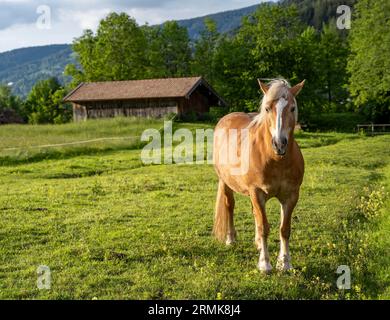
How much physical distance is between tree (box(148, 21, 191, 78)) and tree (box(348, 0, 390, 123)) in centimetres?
2699

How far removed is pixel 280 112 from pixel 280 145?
442 mm

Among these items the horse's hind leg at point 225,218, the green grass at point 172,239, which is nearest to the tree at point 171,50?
the green grass at point 172,239

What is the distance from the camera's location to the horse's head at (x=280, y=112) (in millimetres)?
6223

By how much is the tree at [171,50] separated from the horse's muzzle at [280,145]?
61.1 metres

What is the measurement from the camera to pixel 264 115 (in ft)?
22.7

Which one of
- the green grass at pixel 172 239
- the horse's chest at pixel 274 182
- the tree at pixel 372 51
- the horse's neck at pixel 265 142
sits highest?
the tree at pixel 372 51

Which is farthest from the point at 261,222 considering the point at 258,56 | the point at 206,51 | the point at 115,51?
the point at 206,51

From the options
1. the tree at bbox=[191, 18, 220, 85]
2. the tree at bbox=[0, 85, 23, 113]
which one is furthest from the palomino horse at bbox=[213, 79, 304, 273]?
the tree at bbox=[0, 85, 23, 113]

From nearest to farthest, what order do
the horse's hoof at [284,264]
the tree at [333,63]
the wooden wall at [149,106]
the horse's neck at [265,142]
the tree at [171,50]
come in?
the horse's neck at [265,142] → the horse's hoof at [284,264] → the wooden wall at [149,106] → the tree at [333,63] → the tree at [171,50]

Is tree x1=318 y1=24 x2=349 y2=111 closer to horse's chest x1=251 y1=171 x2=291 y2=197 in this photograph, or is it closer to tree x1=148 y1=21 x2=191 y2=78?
tree x1=148 y1=21 x2=191 y2=78

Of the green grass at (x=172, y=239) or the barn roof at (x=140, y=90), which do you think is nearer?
the green grass at (x=172, y=239)

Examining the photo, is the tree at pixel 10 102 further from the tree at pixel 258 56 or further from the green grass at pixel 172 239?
the green grass at pixel 172 239

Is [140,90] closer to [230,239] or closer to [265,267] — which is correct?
[230,239]

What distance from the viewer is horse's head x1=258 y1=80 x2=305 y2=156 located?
6223 mm
